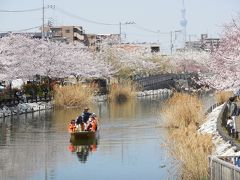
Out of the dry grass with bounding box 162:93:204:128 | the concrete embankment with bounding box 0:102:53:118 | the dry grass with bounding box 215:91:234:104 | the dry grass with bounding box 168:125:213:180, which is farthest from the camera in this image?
the dry grass with bounding box 215:91:234:104

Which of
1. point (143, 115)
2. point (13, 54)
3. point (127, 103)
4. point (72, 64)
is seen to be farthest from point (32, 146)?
point (72, 64)

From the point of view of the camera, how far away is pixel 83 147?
2812 centimetres

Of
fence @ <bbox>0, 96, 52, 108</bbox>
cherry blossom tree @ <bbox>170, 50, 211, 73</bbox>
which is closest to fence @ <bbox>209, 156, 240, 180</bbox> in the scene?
fence @ <bbox>0, 96, 52, 108</bbox>

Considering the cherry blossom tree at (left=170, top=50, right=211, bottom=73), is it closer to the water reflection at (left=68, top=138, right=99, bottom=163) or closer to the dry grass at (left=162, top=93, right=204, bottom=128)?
the dry grass at (left=162, top=93, right=204, bottom=128)

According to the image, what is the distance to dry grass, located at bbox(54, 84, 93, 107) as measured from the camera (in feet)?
162

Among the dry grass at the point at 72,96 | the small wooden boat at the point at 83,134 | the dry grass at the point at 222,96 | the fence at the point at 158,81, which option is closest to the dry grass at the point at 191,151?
the small wooden boat at the point at 83,134

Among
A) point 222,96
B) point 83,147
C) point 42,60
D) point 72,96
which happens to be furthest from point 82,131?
point 42,60

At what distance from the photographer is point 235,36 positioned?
2750 cm

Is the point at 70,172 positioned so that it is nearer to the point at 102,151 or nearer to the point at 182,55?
the point at 102,151

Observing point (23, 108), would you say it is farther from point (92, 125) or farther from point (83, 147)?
point (83, 147)

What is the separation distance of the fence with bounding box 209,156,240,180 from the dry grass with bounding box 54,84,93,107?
35924 mm

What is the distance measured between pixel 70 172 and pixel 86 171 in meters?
0.54

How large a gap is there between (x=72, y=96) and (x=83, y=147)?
21.9m

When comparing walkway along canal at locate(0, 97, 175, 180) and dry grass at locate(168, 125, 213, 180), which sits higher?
dry grass at locate(168, 125, 213, 180)
